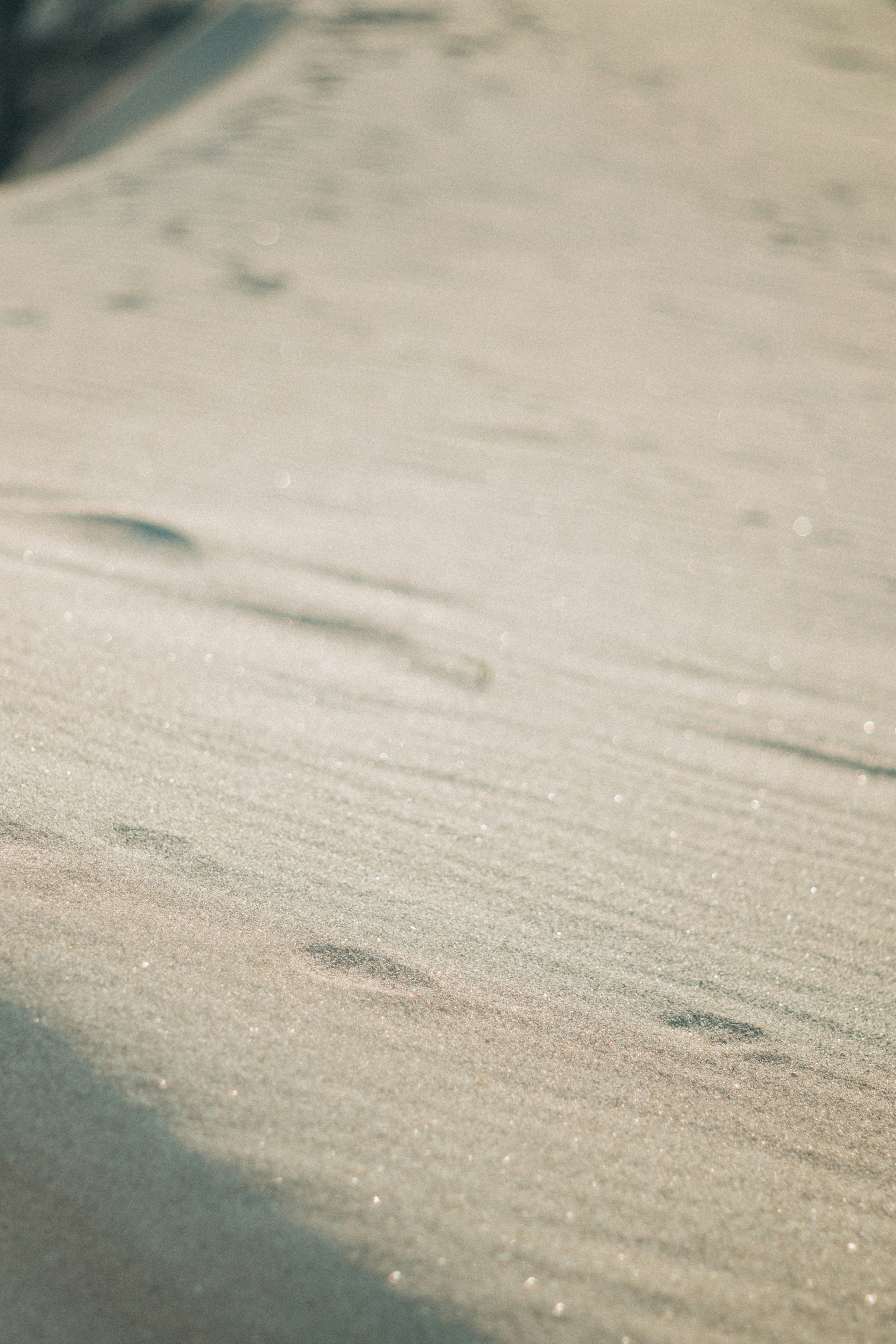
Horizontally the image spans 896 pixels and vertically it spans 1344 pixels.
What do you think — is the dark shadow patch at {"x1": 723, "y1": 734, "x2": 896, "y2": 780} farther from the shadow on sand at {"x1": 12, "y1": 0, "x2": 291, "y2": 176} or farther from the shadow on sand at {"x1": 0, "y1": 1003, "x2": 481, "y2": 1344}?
the shadow on sand at {"x1": 12, "y1": 0, "x2": 291, "y2": 176}

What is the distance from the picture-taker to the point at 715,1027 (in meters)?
1.52

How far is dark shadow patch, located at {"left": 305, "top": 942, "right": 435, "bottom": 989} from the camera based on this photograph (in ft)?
4.88

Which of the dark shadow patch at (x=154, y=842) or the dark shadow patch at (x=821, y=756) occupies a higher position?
the dark shadow patch at (x=154, y=842)

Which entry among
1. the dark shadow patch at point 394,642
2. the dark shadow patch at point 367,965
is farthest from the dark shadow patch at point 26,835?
the dark shadow patch at point 394,642

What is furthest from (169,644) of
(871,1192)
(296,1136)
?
(871,1192)

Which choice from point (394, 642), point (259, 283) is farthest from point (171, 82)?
point (394, 642)

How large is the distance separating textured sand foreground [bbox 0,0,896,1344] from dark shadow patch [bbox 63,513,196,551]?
2 centimetres

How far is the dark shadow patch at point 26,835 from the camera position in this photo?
5.18 feet

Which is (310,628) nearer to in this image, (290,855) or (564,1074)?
(290,855)

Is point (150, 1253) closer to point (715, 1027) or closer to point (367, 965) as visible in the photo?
point (367, 965)

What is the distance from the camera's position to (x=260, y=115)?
6.89 m

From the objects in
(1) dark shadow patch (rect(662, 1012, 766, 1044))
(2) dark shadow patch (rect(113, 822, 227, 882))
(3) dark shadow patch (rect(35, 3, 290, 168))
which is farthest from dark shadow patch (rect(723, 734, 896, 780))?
(3) dark shadow patch (rect(35, 3, 290, 168))

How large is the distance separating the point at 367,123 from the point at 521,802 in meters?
6.48

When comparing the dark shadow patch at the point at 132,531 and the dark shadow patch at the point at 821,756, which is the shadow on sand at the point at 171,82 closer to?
the dark shadow patch at the point at 132,531
